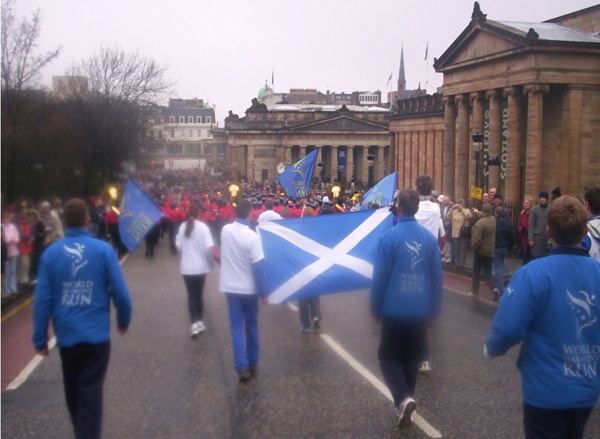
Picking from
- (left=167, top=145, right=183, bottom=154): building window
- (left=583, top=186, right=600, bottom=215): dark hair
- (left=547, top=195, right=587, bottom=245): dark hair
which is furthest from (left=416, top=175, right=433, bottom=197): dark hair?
(left=167, top=145, right=183, bottom=154): building window

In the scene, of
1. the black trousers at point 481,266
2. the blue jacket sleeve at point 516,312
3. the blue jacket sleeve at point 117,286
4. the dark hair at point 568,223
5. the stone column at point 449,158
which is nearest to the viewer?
the blue jacket sleeve at point 516,312

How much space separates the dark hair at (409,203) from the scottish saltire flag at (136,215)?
21.8 feet

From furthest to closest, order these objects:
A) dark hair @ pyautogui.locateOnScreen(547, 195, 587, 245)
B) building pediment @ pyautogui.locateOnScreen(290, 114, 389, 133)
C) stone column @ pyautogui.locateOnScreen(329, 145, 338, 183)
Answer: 1. building pediment @ pyautogui.locateOnScreen(290, 114, 389, 133)
2. stone column @ pyautogui.locateOnScreen(329, 145, 338, 183)
3. dark hair @ pyautogui.locateOnScreen(547, 195, 587, 245)

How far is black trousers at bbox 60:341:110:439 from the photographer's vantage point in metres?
5.36

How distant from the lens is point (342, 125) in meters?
114

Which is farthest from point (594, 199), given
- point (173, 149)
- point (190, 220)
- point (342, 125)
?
point (173, 149)

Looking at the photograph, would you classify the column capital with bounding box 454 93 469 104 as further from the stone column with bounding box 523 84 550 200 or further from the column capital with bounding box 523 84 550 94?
the column capital with bounding box 523 84 550 94

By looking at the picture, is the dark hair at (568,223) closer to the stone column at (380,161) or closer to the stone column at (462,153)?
the stone column at (462,153)

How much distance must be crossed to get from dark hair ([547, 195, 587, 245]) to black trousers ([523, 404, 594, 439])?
36.0 inches

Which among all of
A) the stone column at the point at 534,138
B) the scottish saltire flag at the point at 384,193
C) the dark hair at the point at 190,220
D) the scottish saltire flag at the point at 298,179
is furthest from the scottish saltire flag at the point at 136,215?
the stone column at the point at 534,138

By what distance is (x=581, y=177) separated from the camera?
29797 millimetres

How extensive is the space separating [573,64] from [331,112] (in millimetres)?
89770

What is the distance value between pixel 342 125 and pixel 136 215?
10316 centimetres

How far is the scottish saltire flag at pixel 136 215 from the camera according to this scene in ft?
40.8
